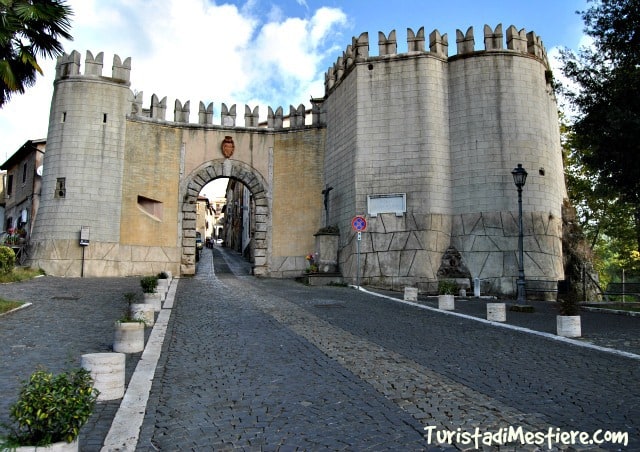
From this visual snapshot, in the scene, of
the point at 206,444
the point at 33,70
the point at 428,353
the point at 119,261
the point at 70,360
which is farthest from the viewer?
the point at 119,261

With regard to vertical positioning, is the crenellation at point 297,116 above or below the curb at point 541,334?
above

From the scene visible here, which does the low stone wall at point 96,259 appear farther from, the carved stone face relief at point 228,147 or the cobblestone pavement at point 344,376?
the cobblestone pavement at point 344,376

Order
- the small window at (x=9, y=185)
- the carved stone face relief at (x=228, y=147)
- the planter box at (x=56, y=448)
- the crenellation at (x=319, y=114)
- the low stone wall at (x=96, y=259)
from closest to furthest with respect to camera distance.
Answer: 1. the planter box at (x=56, y=448)
2. the low stone wall at (x=96, y=259)
3. the carved stone face relief at (x=228, y=147)
4. the crenellation at (x=319, y=114)
5. the small window at (x=9, y=185)

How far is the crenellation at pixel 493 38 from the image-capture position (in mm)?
21125

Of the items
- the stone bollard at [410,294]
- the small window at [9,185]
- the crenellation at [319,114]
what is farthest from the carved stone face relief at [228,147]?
the small window at [9,185]

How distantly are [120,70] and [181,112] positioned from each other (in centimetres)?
317

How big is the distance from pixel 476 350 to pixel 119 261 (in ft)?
61.0

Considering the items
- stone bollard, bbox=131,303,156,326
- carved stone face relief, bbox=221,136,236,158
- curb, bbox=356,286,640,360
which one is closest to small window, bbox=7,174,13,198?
carved stone face relief, bbox=221,136,236,158

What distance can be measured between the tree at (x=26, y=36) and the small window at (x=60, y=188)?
32.3 ft

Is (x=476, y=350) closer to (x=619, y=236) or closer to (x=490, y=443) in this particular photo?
(x=490, y=443)

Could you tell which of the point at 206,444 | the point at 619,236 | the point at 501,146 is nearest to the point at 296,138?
the point at 501,146

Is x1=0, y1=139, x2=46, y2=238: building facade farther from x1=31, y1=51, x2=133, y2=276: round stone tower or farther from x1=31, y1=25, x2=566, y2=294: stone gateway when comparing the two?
x1=31, y1=25, x2=566, y2=294: stone gateway

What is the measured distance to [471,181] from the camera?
2042 centimetres

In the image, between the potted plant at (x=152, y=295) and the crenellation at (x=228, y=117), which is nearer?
the potted plant at (x=152, y=295)
